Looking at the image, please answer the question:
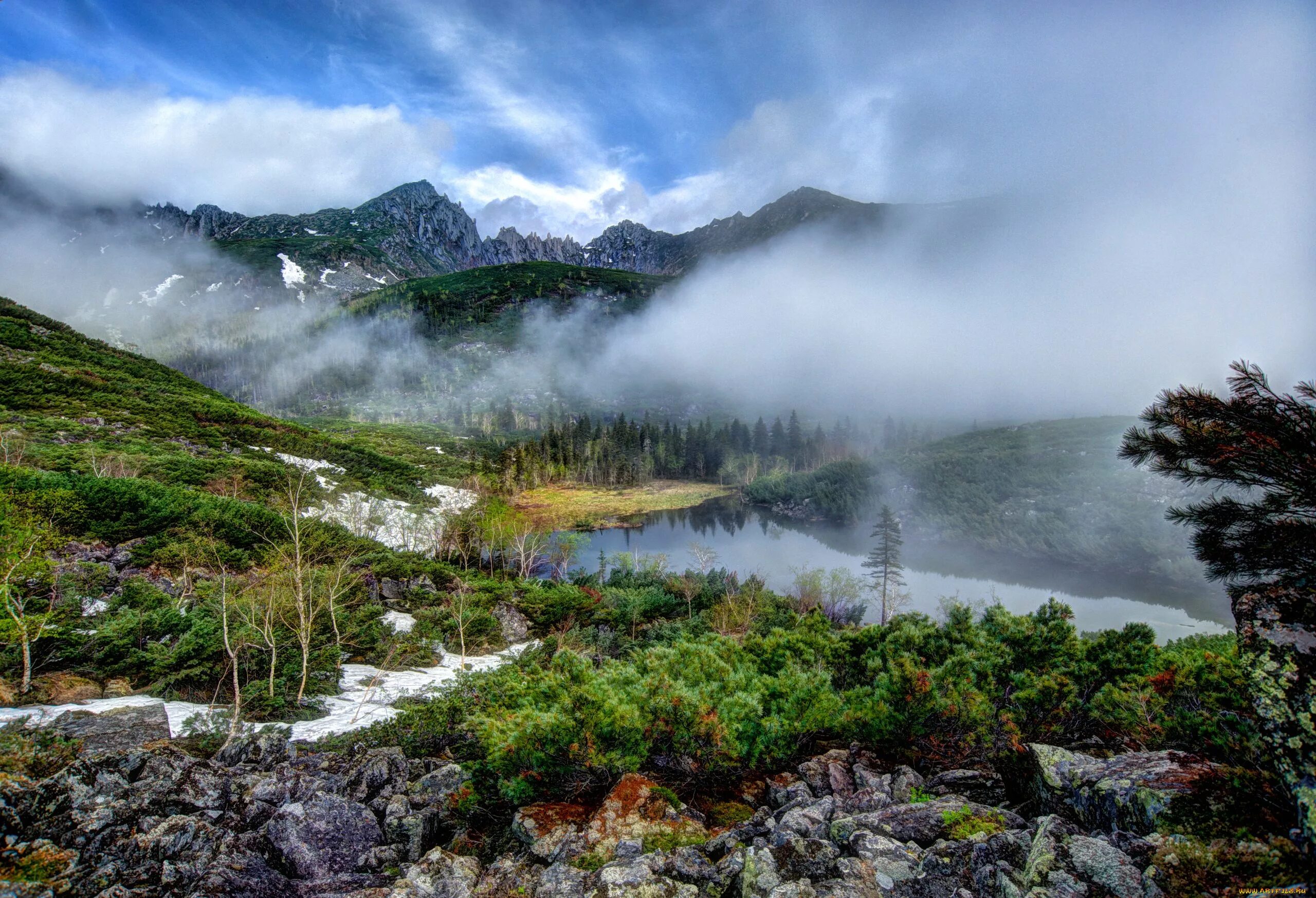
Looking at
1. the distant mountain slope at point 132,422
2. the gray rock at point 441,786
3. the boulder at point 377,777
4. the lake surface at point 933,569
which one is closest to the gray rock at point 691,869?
the gray rock at point 441,786

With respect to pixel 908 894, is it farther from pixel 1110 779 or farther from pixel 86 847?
pixel 86 847

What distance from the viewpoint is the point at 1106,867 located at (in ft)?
15.7

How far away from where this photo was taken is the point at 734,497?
132125 millimetres

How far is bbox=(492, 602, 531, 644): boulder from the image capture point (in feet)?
99.9

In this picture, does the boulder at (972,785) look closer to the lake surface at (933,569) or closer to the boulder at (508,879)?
the boulder at (508,879)

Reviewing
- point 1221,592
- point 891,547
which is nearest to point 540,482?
point 891,547

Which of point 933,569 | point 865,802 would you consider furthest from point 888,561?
point 865,802

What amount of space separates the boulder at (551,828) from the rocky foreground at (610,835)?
3cm

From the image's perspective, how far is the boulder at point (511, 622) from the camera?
30438 millimetres

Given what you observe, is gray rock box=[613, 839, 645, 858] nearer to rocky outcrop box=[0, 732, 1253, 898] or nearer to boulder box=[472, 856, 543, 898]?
rocky outcrop box=[0, 732, 1253, 898]

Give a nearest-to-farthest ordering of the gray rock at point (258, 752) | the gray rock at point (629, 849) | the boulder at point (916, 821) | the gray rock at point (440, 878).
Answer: the gray rock at point (440, 878) < the boulder at point (916, 821) < the gray rock at point (629, 849) < the gray rock at point (258, 752)

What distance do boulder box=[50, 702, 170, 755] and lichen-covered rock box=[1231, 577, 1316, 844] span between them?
1565cm

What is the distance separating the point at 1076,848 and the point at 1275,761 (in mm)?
2064

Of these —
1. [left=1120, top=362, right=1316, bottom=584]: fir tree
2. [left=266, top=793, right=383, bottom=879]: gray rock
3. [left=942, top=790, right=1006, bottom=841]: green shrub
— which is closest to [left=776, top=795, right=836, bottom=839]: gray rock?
[left=942, top=790, right=1006, bottom=841]: green shrub
